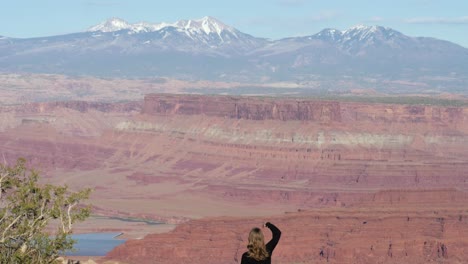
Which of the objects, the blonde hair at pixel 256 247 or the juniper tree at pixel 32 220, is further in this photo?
the juniper tree at pixel 32 220

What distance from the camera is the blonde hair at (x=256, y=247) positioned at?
67.2 ft

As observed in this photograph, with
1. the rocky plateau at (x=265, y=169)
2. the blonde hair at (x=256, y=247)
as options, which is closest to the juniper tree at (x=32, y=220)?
the blonde hair at (x=256, y=247)

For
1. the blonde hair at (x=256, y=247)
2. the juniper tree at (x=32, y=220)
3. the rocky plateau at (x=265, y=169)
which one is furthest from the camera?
the rocky plateau at (x=265, y=169)

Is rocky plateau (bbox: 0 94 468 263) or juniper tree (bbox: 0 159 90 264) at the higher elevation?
juniper tree (bbox: 0 159 90 264)

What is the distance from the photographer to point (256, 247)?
20562mm

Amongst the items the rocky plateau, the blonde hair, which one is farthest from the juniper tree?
the rocky plateau

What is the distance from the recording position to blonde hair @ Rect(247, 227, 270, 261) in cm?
2048

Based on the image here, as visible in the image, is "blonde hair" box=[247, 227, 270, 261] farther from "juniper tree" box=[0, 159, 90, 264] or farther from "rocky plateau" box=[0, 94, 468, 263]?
"rocky plateau" box=[0, 94, 468, 263]

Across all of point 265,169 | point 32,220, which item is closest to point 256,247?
point 32,220

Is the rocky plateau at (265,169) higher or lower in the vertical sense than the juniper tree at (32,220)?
lower

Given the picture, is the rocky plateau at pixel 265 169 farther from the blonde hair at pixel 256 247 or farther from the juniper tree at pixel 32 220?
the blonde hair at pixel 256 247

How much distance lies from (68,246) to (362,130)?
124 meters

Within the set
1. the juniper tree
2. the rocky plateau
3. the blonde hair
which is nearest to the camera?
the blonde hair

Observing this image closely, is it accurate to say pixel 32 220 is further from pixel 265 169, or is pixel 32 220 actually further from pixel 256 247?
pixel 265 169
